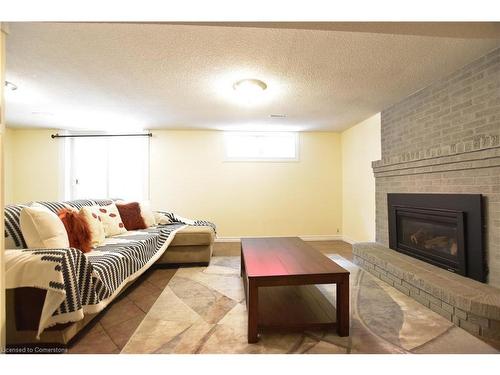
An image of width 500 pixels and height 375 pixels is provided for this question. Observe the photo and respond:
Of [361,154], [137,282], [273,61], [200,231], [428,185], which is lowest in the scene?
[137,282]

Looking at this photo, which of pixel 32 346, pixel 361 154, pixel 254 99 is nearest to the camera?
pixel 32 346

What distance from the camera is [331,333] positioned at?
155 centimetres

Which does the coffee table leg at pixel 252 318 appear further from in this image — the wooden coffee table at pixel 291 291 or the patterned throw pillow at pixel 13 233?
the patterned throw pillow at pixel 13 233

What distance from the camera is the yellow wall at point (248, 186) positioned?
4.52 m

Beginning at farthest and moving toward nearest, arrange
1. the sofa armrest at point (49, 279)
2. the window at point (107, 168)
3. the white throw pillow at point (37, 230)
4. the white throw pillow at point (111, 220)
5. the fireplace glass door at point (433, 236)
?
the window at point (107, 168) → the white throw pillow at point (111, 220) → the fireplace glass door at point (433, 236) → the white throw pillow at point (37, 230) → the sofa armrest at point (49, 279)

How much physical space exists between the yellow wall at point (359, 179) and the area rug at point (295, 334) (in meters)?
1.74

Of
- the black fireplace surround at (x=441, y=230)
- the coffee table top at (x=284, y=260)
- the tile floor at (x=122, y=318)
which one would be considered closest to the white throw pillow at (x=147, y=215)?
the tile floor at (x=122, y=318)

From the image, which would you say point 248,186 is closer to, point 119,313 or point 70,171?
point 119,313

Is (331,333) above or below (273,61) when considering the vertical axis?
below

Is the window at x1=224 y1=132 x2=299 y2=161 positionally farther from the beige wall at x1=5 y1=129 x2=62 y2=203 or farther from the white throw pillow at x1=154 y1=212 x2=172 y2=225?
the beige wall at x1=5 y1=129 x2=62 y2=203
